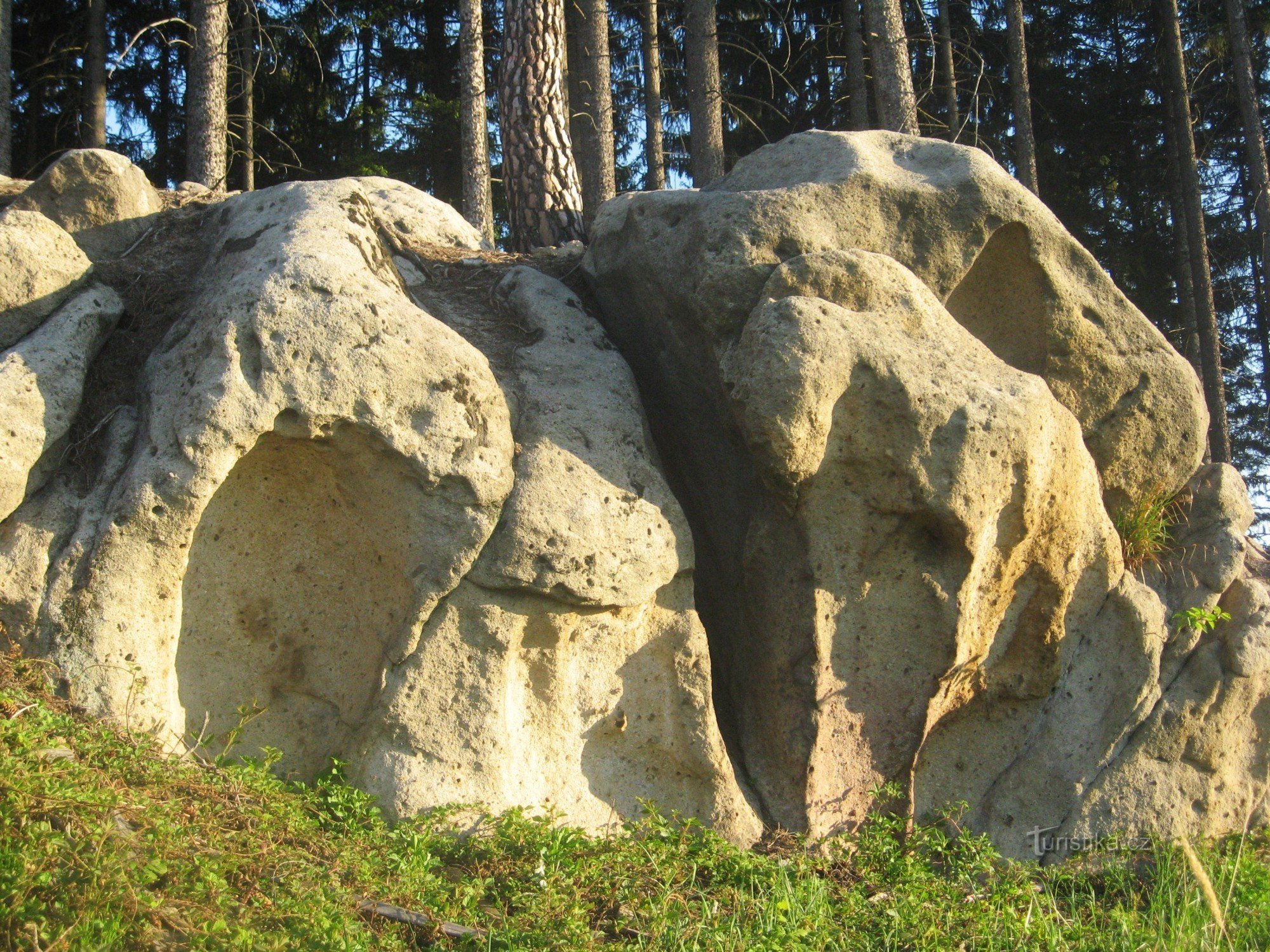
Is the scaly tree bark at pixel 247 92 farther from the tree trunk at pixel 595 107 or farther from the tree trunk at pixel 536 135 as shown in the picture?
the tree trunk at pixel 536 135

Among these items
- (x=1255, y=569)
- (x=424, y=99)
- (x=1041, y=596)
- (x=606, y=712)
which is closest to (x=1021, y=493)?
(x=1041, y=596)

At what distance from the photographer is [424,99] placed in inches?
609

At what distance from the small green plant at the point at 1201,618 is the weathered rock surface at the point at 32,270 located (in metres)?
6.39

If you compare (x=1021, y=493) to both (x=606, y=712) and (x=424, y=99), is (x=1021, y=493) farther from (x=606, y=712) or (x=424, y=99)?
(x=424, y=99)

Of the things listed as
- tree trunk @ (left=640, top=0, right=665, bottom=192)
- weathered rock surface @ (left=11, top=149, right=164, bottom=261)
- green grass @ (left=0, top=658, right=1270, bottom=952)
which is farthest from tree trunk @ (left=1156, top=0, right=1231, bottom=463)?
weathered rock surface @ (left=11, top=149, right=164, bottom=261)

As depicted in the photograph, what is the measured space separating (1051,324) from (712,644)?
2821 mm

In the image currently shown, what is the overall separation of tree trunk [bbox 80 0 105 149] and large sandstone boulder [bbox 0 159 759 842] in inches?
339

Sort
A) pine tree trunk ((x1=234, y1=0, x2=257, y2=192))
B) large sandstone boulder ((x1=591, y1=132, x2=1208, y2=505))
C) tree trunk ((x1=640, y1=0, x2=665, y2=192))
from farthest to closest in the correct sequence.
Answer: tree trunk ((x1=640, y1=0, x2=665, y2=192)) < pine tree trunk ((x1=234, y1=0, x2=257, y2=192)) < large sandstone boulder ((x1=591, y1=132, x2=1208, y2=505))

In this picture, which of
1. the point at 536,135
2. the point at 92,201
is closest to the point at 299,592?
the point at 92,201

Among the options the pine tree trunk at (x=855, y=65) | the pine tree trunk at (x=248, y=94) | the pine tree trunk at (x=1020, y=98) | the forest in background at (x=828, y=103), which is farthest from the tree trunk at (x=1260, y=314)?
the pine tree trunk at (x=248, y=94)

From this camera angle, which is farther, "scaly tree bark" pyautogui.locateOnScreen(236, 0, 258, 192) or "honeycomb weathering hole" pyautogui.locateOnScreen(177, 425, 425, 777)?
"scaly tree bark" pyautogui.locateOnScreen(236, 0, 258, 192)

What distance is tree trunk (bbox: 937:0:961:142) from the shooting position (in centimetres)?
1520

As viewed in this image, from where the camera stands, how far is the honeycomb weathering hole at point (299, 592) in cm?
500

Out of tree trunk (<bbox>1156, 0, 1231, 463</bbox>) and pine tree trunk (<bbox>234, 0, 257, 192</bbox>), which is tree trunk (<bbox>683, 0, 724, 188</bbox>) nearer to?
pine tree trunk (<bbox>234, 0, 257, 192</bbox>)
